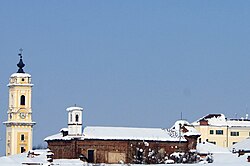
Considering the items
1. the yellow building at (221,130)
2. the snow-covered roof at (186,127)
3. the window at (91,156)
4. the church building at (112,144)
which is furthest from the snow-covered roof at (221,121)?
the window at (91,156)

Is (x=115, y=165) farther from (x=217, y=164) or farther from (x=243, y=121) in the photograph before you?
(x=243, y=121)

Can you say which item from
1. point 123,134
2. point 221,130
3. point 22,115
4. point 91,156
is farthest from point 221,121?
point 91,156

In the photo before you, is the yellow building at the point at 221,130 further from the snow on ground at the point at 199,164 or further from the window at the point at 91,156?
the window at the point at 91,156

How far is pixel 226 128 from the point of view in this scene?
363 feet

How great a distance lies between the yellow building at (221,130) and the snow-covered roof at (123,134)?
24.6 m

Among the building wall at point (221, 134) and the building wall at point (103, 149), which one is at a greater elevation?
the building wall at point (221, 134)

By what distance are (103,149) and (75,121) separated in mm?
3162

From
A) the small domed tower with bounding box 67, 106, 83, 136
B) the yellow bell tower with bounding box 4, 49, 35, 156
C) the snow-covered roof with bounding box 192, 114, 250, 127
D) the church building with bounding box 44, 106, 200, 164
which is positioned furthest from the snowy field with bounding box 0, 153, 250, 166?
the yellow bell tower with bounding box 4, 49, 35, 156

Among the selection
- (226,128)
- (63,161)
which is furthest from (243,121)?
(63,161)

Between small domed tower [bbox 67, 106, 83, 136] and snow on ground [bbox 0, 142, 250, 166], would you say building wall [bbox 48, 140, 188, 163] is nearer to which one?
small domed tower [bbox 67, 106, 83, 136]

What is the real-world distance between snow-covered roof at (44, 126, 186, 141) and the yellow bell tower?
27295 mm

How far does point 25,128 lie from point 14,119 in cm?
154

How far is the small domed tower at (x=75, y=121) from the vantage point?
80938 millimetres

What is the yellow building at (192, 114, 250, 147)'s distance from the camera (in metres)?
110
